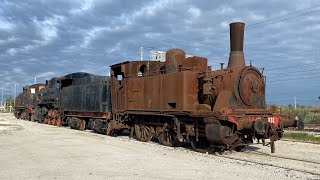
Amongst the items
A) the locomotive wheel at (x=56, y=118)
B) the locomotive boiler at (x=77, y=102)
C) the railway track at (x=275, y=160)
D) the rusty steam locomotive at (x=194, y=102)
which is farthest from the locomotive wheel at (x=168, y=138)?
the locomotive wheel at (x=56, y=118)

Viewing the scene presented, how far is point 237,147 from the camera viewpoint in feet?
46.6

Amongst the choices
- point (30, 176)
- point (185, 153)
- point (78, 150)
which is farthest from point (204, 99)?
point (30, 176)

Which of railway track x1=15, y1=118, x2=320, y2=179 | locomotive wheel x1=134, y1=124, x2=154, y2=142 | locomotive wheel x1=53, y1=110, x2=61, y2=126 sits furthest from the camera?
locomotive wheel x1=53, y1=110, x2=61, y2=126

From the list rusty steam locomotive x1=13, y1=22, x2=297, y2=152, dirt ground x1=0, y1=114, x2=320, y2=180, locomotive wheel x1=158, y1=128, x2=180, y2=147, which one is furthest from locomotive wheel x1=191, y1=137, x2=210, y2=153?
locomotive wheel x1=158, y1=128, x2=180, y2=147

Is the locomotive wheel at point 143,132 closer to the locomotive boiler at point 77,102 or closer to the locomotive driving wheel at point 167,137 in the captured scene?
the locomotive driving wheel at point 167,137

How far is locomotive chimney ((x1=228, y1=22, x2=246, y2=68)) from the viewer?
13.7 metres

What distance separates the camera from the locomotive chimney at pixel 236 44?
13711mm

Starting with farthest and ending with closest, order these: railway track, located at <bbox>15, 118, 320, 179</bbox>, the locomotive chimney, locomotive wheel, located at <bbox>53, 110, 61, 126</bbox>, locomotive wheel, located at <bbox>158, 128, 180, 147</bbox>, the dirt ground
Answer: locomotive wheel, located at <bbox>53, 110, 61, 126</bbox>, locomotive wheel, located at <bbox>158, 128, 180, 147</bbox>, the locomotive chimney, railway track, located at <bbox>15, 118, 320, 179</bbox>, the dirt ground

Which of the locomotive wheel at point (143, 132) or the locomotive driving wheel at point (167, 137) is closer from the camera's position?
the locomotive driving wheel at point (167, 137)

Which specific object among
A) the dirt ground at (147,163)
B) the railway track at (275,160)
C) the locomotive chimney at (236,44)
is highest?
the locomotive chimney at (236,44)

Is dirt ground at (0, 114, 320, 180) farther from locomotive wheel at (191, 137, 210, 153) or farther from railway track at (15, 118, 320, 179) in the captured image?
locomotive wheel at (191, 137, 210, 153)

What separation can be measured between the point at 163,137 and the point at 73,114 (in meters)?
12.1

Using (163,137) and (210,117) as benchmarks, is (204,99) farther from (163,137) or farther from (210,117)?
(163,137)

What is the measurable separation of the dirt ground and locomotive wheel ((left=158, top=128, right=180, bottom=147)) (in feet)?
3.18
